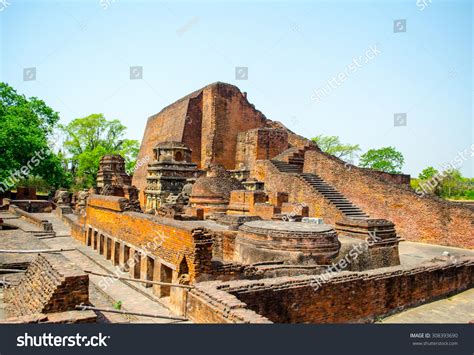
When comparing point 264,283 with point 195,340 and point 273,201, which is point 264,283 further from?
point 273,201

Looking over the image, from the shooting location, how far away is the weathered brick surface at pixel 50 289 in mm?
4645

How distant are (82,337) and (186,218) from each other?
32.8ft

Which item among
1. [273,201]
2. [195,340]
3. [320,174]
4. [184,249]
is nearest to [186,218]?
[273,201]

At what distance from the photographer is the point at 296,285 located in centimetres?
646

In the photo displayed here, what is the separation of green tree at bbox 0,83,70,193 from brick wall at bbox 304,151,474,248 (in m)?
17.6

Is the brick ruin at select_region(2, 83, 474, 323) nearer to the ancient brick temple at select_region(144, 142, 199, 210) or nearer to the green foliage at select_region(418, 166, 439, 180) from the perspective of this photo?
the ancient brick temple at select_region(144, 142, 199, 210)

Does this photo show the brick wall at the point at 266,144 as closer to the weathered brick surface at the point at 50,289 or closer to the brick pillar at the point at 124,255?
the brick pillar at the point at 124,255

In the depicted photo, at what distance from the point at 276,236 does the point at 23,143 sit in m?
19.1

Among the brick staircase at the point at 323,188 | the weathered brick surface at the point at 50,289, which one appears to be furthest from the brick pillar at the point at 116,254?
the brick staircase at the point at 323,188

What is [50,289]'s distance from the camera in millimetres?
4758
